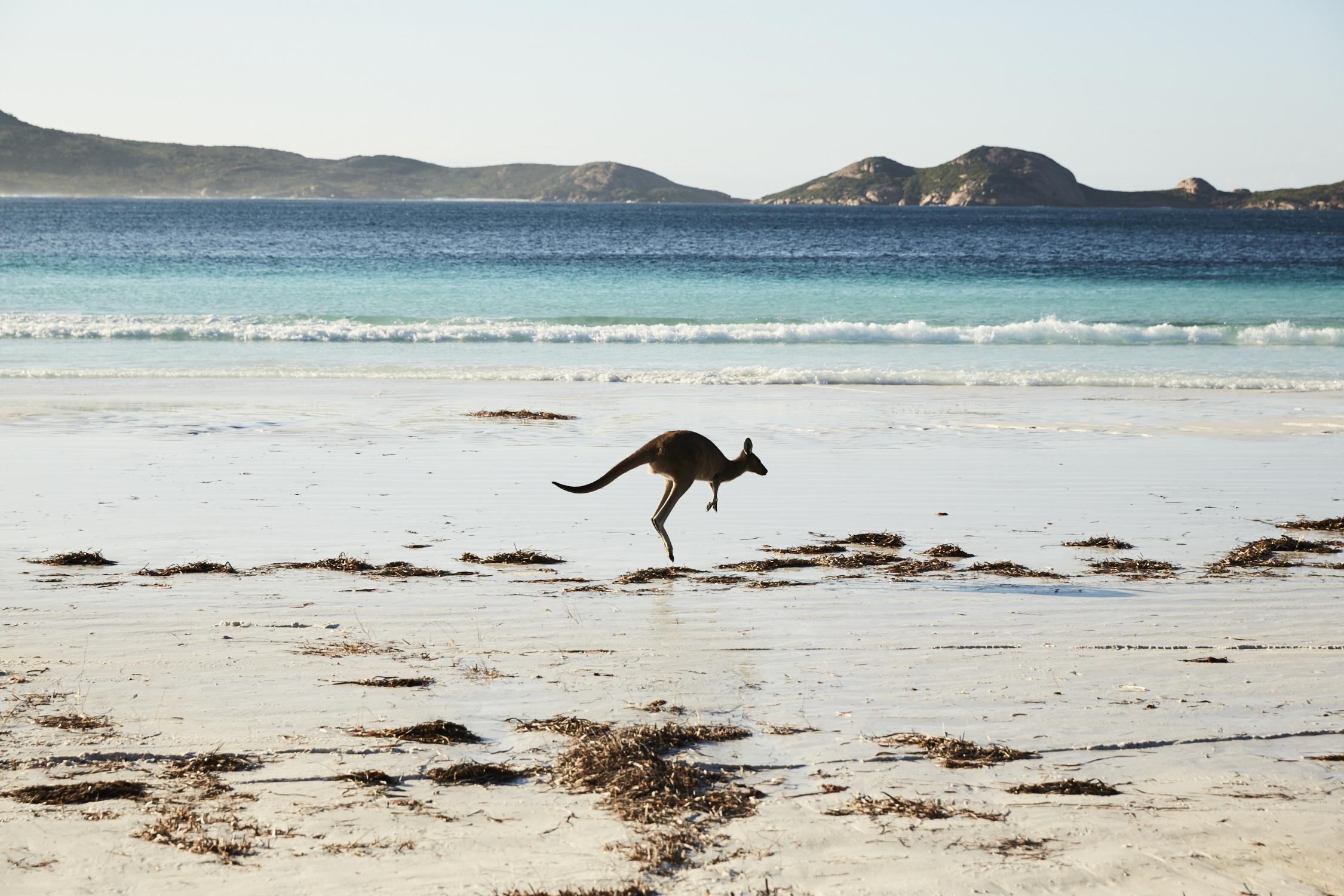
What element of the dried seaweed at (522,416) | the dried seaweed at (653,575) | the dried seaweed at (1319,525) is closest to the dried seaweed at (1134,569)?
the dried seaweed at (1319,525)

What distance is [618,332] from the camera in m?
22.6

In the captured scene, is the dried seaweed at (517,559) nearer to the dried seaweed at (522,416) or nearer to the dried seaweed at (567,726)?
the dried seaweed at (567,726)

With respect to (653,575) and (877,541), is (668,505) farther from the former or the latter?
(877,541)

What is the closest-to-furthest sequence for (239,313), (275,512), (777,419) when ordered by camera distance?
(275,512) < (777,419) < (239,313)

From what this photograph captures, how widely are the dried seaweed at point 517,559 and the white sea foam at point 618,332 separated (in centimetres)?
1508

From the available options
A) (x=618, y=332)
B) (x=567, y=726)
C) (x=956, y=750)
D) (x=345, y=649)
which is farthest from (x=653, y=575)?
(x=618, y=332)

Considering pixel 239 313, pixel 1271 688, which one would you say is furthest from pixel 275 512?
pixel 239 313

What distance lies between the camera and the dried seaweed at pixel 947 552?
6.84 meters

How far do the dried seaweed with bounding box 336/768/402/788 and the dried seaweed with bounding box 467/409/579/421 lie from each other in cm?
810

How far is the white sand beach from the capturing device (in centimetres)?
Result: 323

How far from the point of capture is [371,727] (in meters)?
4.11

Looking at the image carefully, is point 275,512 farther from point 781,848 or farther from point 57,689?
point 781,848

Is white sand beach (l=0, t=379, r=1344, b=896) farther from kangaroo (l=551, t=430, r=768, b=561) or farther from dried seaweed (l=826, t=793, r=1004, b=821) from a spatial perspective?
kangaroo (l=551, t=430, r=768, b=561)

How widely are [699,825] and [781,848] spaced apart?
0.26m
